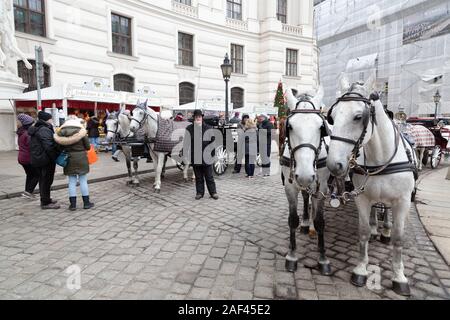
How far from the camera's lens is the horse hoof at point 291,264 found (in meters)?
3.40

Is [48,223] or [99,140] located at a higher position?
[99,140]

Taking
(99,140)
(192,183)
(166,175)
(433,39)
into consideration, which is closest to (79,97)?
(99,140)

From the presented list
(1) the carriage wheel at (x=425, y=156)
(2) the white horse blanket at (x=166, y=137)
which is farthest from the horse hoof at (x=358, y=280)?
Result: (1) the carriage wheel at (x=425, y=156)

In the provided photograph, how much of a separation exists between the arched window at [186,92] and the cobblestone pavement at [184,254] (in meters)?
16.2

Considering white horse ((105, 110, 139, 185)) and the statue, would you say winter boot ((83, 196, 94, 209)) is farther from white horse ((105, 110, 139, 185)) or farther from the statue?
the statue

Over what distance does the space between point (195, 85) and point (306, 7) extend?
1391 cm

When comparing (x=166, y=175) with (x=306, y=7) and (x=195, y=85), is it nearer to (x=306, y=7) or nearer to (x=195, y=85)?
(x=195, y=85)

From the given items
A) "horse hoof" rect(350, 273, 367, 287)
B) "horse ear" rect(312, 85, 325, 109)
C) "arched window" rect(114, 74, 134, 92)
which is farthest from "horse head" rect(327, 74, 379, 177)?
"arched window" rect(114, 74, 134, 92)

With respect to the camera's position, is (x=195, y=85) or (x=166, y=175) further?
(x=195, y=85)

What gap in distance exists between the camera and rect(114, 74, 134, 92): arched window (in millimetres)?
18062

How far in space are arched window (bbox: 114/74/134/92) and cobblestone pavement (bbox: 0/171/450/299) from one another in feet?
42.7

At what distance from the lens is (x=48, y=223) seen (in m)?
5.10

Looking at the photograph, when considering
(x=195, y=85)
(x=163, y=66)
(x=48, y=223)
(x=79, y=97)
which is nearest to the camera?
(x=48, y=223)

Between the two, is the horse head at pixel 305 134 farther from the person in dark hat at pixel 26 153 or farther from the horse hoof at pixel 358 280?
the person in dark hat at pixel 26 153
